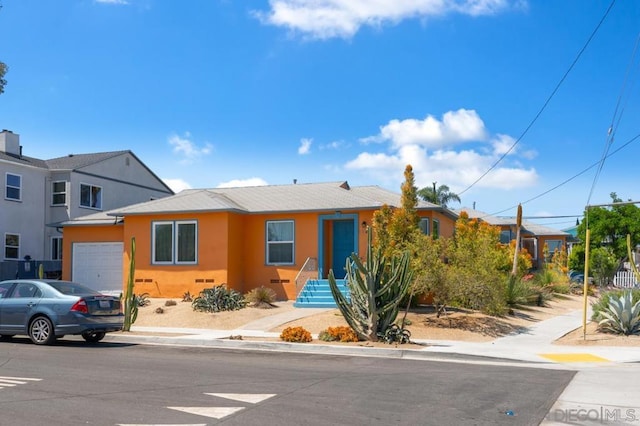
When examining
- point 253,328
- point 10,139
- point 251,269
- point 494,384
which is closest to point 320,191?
point 251,269

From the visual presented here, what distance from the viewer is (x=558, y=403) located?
28.9 ft

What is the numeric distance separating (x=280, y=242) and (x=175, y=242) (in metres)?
3.89

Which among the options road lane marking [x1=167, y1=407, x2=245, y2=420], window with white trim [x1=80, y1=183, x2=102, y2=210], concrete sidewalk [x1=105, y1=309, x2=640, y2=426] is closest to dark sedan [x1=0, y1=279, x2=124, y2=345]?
concrete sidewalk [x1=105, y1=309, x2=640, y2=426]

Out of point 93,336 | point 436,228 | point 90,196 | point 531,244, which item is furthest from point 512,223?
point 93,336

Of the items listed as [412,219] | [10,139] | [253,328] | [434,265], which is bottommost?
[253,328]

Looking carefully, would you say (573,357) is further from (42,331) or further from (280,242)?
(280,242)

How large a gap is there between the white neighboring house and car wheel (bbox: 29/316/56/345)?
57.6 ft

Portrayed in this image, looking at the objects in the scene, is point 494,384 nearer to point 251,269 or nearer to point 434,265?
point 434,265

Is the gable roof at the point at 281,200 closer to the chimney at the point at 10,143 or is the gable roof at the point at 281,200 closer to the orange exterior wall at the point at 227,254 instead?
the orange exterior wall at the point at 227,254

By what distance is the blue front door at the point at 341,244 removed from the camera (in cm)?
2383

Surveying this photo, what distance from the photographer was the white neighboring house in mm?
32438

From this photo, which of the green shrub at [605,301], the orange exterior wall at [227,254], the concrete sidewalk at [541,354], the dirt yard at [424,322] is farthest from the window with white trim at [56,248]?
the green shrub at [605,301]

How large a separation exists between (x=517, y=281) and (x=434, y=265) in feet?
25.0

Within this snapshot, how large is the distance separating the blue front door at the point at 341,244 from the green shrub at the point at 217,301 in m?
4.19
